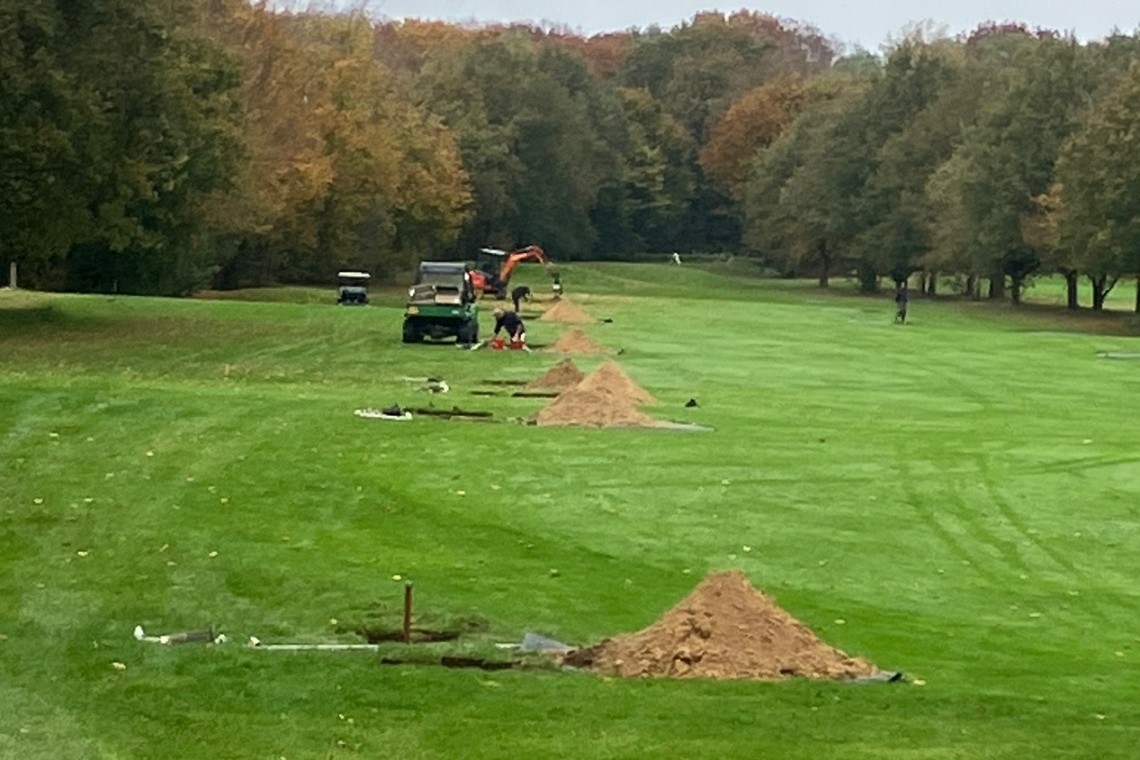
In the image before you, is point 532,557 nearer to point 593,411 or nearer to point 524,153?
point 593,411

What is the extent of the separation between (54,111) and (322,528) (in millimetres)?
26750

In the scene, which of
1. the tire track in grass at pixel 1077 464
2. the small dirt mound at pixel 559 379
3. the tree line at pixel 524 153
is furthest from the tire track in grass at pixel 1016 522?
the tree line at pixel 524 153

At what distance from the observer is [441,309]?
53.9 m

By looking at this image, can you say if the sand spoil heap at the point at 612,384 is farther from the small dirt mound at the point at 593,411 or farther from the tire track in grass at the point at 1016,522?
the tire track in grass at the point at 1016,522

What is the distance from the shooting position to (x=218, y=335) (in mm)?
52719

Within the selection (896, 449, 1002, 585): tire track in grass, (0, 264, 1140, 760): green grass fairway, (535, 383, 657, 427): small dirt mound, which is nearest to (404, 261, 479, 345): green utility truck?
(0, 264, 1140, 760): green grass fairway

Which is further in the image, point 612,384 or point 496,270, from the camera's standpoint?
point 496,270

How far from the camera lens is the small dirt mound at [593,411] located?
31469mm

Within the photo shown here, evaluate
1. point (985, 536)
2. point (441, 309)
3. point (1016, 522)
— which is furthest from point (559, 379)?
point (985, 536)

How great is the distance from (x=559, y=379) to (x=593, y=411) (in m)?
7.09

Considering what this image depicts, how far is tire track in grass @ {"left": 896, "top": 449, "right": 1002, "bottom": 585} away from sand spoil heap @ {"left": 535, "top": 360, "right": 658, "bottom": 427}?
18.1 feet

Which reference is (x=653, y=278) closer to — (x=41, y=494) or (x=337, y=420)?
(x=337, y=420)

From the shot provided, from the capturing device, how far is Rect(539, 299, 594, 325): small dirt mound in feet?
225

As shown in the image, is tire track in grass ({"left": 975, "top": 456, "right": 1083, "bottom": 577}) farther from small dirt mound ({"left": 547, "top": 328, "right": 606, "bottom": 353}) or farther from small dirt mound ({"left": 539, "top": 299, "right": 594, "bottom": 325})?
small dirt mound ({"left": 539, "top": 299, "right": 594, "bottom": 325})
